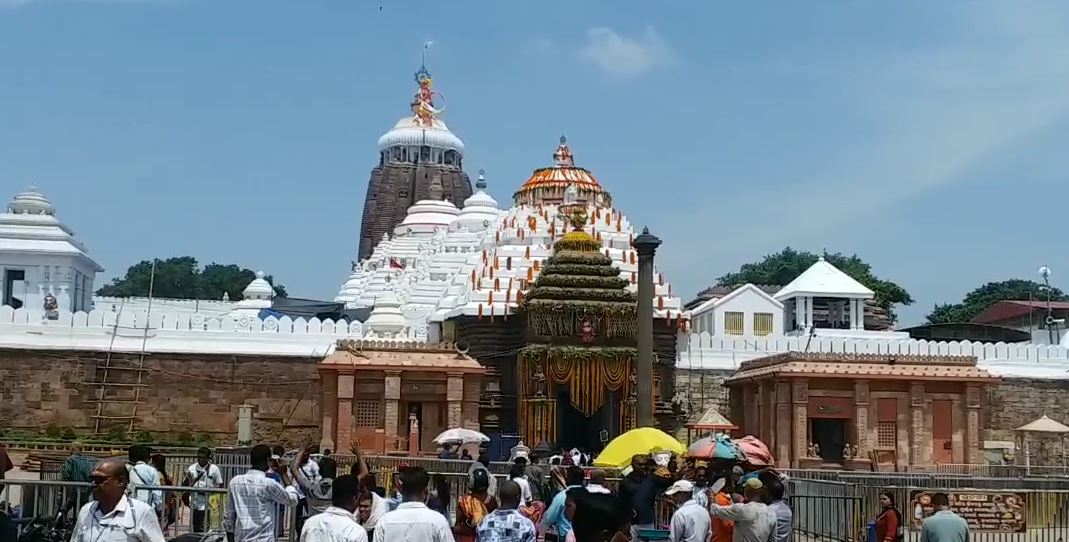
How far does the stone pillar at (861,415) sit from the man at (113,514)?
94.8 feet

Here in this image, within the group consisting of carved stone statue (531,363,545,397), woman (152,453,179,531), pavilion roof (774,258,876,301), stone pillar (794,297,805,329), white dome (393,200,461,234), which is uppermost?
white dome (393,200,461,234)

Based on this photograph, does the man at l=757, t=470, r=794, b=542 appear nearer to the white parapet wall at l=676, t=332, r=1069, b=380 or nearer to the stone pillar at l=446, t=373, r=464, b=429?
the stone pillar at l=446, t=373, r=464, b=429

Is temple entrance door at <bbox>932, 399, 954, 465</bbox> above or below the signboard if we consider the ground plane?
above

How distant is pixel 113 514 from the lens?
734 cm

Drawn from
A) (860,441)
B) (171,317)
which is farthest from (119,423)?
(860,441)

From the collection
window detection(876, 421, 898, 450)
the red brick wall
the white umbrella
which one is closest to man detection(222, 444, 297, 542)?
the white umbrella

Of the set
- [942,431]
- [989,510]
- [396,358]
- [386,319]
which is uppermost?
[386,319]

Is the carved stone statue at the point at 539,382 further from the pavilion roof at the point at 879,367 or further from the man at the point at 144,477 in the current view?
the man at the point at 144,477

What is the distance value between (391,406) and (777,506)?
890 inches

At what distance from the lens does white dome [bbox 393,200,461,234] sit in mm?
62906

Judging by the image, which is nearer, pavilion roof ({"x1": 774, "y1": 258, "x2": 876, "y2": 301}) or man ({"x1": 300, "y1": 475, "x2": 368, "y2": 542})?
man ({"x1": 300, "y1": 475, "x2": 368, "y2": 542})

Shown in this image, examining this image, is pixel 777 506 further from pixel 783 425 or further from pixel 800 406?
pixel 783 425

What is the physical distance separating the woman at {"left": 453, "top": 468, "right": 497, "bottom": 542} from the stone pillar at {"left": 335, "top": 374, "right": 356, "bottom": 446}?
22723 millimetres

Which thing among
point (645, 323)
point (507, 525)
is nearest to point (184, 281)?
point (645, 323)
